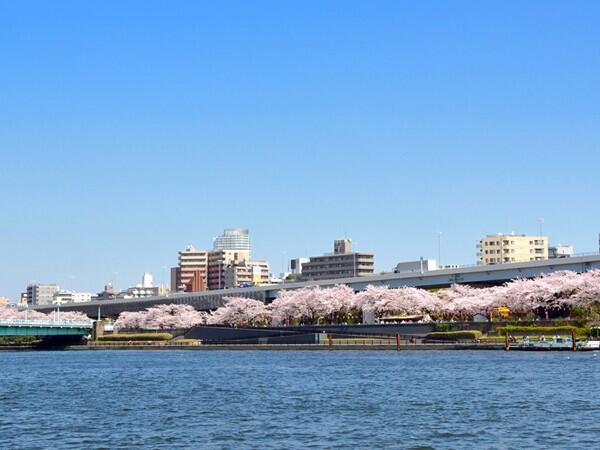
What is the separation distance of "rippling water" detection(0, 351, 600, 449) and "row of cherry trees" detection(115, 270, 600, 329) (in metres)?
46.3

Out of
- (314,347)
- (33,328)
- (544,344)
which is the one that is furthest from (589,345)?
(33,328)

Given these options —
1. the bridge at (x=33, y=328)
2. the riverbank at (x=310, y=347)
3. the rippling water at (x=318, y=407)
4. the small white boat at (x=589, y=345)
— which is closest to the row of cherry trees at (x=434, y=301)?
the riverbank at (x=310, y=347)

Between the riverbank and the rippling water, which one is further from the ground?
the riverbank

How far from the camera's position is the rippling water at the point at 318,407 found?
46.9 metres

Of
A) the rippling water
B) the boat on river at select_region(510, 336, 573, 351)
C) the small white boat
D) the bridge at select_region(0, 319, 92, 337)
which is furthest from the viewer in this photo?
the bridge at select_region(0, 319, 92, 337)

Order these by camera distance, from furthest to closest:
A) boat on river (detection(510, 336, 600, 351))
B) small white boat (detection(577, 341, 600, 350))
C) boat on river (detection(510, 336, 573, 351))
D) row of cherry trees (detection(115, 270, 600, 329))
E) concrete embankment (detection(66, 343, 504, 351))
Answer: row of cherry trees (detection(115, 270, 600, 329)) < concrete embankment (detection(66, 343, 504, 351)) < boat on river (detection(510, 336, 573, 351)) < boat on river (detection(510, 336, 600, 351)) < small white boat (detection(577, 341, 600, 350))

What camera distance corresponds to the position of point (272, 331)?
175 m

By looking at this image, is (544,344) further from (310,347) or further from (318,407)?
(318,407)

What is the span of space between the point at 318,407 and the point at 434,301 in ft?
358

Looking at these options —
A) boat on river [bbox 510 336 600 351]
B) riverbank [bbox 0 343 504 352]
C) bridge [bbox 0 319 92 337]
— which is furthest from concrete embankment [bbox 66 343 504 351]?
bridge [bbox 0 319 92 337]

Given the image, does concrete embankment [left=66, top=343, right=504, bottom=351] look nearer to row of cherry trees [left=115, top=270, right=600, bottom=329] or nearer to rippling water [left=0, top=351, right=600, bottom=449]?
row of cherry trees [left=115, top=270, right=600, bottom=329]

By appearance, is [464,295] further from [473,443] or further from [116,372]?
[473,443]

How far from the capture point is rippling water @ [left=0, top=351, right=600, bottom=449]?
46.9m

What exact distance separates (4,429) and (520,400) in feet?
93.3
